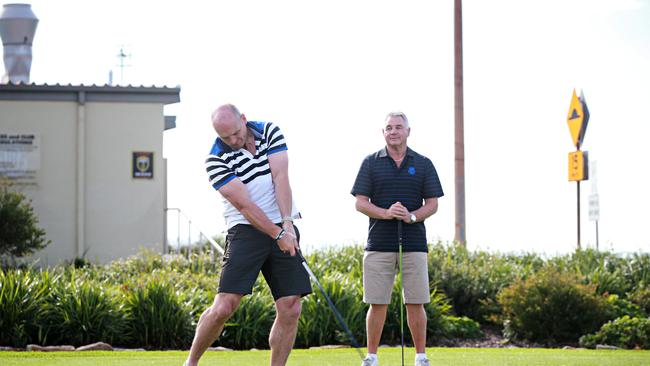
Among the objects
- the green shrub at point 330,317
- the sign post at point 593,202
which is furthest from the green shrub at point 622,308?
the sign post at point 593,202

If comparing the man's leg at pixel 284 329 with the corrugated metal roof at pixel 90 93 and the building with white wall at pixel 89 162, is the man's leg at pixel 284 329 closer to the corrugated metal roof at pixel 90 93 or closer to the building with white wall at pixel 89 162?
the building with white wall at pixel 89 162

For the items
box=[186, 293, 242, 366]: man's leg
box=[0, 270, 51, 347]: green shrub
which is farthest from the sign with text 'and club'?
box=[186, 293, 242, 366]: man's leg

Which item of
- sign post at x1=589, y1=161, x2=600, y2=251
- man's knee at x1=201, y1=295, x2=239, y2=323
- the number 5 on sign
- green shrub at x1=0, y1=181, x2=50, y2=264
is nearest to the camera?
man's knee at x1=201, y1=295, x2=239, y2=323

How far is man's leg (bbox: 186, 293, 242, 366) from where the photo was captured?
598 centimetres

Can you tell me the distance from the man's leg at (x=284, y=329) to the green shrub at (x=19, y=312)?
18.0 feet

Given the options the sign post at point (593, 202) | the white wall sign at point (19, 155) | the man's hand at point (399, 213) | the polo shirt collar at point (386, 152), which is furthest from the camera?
the white wall sign at point (19, 155)

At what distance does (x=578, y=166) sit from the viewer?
19797 mm

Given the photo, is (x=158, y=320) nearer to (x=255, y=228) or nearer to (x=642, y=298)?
(x=255, y=228)

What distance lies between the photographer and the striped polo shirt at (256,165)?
6094 mm

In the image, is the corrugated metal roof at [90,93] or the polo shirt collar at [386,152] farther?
the corrugated metal roof at [90,93]

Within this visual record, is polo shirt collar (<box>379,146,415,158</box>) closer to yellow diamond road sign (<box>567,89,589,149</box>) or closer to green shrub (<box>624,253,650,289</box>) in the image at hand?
green shrub (<box>624,253,650,289</box>)

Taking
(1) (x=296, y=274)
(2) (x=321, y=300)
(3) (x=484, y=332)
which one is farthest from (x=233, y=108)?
(3) (x=484, y=332)

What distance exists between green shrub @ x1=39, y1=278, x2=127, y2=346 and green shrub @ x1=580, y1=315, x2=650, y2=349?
5013mm

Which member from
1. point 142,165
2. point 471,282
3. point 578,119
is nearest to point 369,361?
point 471,282
